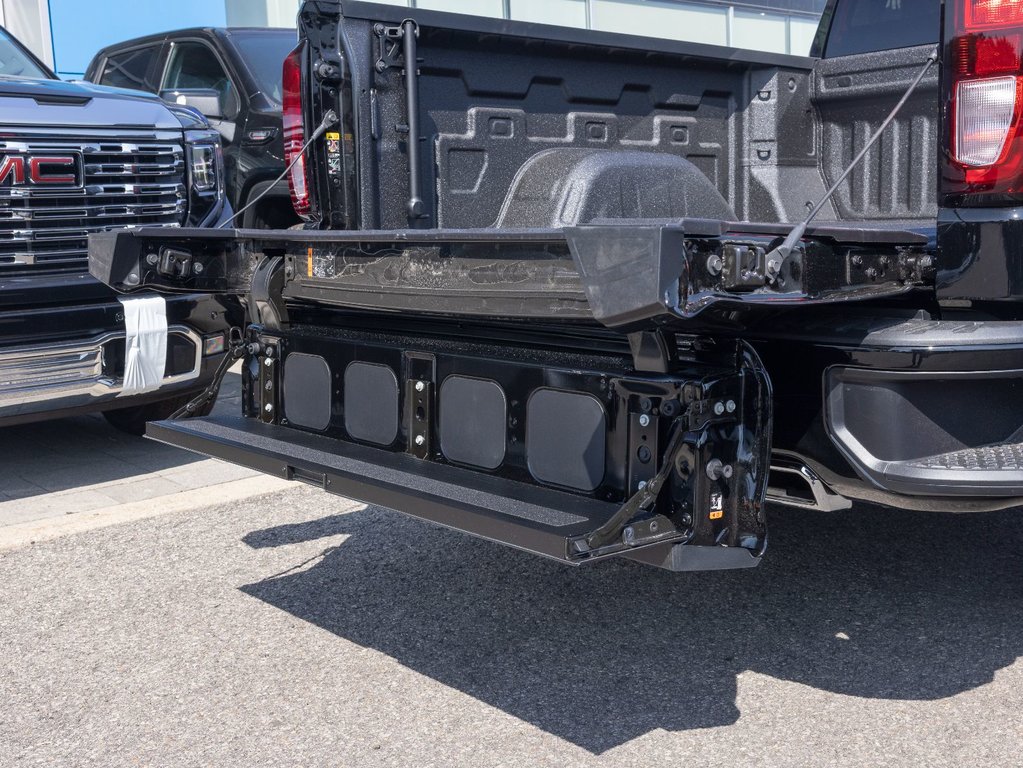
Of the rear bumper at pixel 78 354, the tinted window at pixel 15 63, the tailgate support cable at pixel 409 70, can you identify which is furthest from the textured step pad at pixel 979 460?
the tinted window at pixel 15 63

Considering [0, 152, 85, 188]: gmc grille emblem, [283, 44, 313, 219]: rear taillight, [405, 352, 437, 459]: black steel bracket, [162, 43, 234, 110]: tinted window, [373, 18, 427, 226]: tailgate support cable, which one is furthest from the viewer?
[162, 43, 234, 110]: tinted window

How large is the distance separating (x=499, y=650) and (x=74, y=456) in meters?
3.30

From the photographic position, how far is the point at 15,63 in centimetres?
600

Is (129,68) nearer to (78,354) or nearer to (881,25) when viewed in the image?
(78,354)

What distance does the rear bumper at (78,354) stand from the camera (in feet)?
15.7

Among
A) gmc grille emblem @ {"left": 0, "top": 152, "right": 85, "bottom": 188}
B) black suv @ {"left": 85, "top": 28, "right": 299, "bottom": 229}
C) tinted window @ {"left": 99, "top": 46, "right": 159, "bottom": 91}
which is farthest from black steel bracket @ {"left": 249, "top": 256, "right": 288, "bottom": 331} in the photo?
tinted window @ {"left": 99, "top": 46, "right": 159, "bottom": 91}

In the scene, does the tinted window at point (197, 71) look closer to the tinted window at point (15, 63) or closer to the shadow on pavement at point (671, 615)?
the tinted window at point (15, 63)

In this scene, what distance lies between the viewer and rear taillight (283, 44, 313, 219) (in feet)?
12.5

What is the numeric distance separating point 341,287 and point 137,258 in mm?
770

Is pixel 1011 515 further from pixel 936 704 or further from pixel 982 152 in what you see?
pixel 982 152

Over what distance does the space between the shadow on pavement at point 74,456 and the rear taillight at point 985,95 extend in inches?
160

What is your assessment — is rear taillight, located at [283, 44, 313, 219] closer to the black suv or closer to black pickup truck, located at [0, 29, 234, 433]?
black pickup truck, located at [0, 29, 234, 433]

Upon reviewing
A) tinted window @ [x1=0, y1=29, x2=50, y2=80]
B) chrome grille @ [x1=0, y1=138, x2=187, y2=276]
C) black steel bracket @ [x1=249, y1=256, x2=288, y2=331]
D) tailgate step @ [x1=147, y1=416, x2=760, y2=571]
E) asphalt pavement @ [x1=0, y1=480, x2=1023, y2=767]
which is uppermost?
tinted window @ [x1=0, y1=29, x2=50, y2=80]

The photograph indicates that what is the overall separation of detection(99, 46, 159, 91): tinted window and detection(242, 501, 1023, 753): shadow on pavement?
17.9ft
